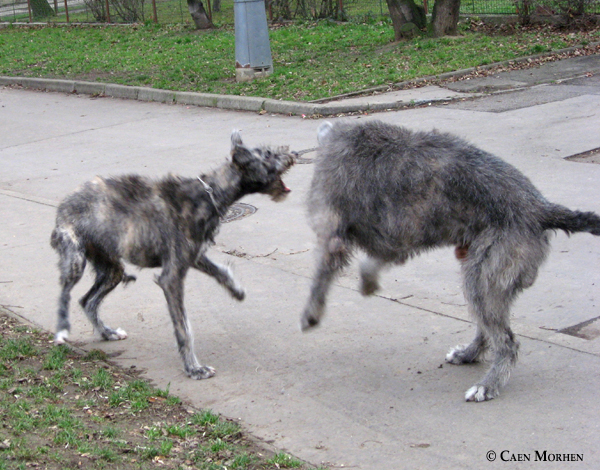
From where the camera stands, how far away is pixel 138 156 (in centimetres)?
1097

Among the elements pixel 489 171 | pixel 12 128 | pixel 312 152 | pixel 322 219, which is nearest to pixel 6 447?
pixel 322 219

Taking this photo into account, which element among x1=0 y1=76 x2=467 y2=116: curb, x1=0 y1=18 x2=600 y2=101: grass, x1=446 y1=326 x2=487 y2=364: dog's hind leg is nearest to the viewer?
x1=446 y1=326 x2=487 y2=364: dog's hind leg

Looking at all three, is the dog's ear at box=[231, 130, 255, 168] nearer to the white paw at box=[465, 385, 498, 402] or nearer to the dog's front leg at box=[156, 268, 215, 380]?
the dog's front leg at box=[156, 268, 215, 380]

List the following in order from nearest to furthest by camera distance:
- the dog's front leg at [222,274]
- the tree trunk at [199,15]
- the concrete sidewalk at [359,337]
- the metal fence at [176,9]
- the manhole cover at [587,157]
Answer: the concrete sidewalk at [359,337]
the dog's front leg at [222,274]
the manhole cover at [587,157]
the metal fence at [176,9]
the tree trunk at [199,15]

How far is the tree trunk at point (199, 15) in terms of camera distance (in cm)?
2444

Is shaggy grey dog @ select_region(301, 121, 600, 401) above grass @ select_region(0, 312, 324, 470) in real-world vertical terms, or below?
above

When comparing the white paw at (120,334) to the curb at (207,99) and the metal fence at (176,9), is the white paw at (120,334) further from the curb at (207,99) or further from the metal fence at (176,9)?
the metal fence at (176,9)

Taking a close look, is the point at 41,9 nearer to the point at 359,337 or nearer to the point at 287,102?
the point at 287,102

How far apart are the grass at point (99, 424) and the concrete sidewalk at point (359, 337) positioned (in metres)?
0.21

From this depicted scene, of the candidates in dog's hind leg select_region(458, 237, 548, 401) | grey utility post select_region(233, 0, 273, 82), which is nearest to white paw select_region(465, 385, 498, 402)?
dog's hind leg select_region(458, 237, 548, 401)

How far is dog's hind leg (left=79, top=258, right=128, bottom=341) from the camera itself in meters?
5.75

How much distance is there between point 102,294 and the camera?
5.78 m

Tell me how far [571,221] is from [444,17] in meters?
14.0

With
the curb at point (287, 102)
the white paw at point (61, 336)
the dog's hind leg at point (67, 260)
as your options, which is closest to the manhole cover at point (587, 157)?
the curb at point (287, 102)
